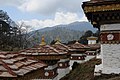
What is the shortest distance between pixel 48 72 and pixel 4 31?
157 feet

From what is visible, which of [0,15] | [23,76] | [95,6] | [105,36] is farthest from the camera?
[0,15]

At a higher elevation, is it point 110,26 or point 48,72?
point 110,26

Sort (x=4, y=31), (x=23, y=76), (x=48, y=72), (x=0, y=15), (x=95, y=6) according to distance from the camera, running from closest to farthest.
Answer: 1. (x=23, y=76)
2. (x=95, y=6)
3. (x=48, y=72)
4. (x=4, y=31)
5. (x=0, y=15)

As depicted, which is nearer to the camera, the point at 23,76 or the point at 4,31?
the point at 23,76

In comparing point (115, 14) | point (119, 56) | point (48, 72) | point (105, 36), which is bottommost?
point (48, 72)

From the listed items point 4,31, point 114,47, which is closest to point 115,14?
point 114,47

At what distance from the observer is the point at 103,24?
33.6 feet

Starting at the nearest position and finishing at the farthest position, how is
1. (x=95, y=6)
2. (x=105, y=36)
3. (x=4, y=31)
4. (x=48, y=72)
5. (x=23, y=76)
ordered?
(x=23, y=76) < (x=95, y=6) < (x=105, y=36) < (x=48, y=72) < (x=4, y=31)

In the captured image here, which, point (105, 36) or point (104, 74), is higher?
point (105, 36)

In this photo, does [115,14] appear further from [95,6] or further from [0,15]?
[0,15]

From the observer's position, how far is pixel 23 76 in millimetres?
5379

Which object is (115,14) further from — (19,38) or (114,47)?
(19,38)

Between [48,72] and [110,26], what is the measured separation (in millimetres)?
5687

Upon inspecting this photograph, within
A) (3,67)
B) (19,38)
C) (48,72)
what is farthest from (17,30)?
(3,67)
